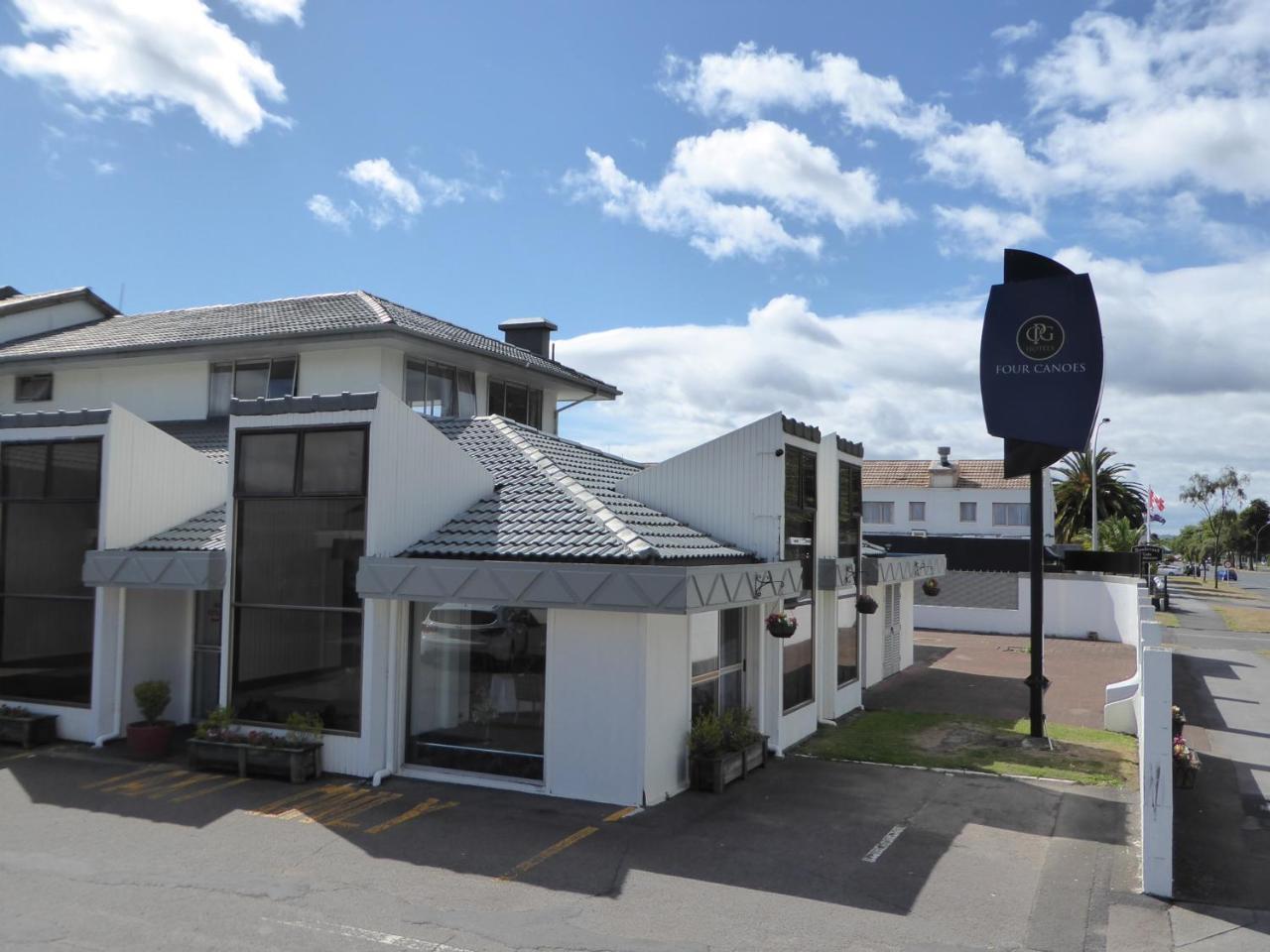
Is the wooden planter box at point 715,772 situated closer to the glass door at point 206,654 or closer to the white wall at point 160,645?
the glass door at point 206,654

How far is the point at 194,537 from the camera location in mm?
15359

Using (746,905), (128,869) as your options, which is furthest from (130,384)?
(746,905)

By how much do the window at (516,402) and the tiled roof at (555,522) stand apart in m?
6.31

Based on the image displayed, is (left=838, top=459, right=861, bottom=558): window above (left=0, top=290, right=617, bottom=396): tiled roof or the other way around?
the other way around

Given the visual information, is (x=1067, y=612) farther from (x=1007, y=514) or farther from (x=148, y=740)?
(x=148, y=740)

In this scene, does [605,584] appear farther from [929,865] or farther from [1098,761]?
[1098,761]

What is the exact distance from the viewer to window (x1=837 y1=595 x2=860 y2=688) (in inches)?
727

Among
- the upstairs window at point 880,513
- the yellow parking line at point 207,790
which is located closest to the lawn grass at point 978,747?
the yellow parking line at point 207,790

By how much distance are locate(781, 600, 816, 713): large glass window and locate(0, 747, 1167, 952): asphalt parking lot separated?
243cm

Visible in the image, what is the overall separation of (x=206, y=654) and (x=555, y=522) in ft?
22.3

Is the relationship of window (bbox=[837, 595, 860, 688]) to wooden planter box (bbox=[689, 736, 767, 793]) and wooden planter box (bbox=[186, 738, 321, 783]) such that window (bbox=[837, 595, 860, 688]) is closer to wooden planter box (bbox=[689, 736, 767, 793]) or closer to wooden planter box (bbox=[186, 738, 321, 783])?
wooden planter box (bbox=[689, 736, 767, 793])

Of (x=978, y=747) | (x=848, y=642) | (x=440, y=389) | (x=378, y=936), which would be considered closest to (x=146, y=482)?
(x=440, y=389)

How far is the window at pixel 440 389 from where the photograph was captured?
67.2ft

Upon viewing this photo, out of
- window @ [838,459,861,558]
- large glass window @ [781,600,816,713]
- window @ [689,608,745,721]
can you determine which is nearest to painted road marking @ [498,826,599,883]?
window @ [689,608,745,721]
